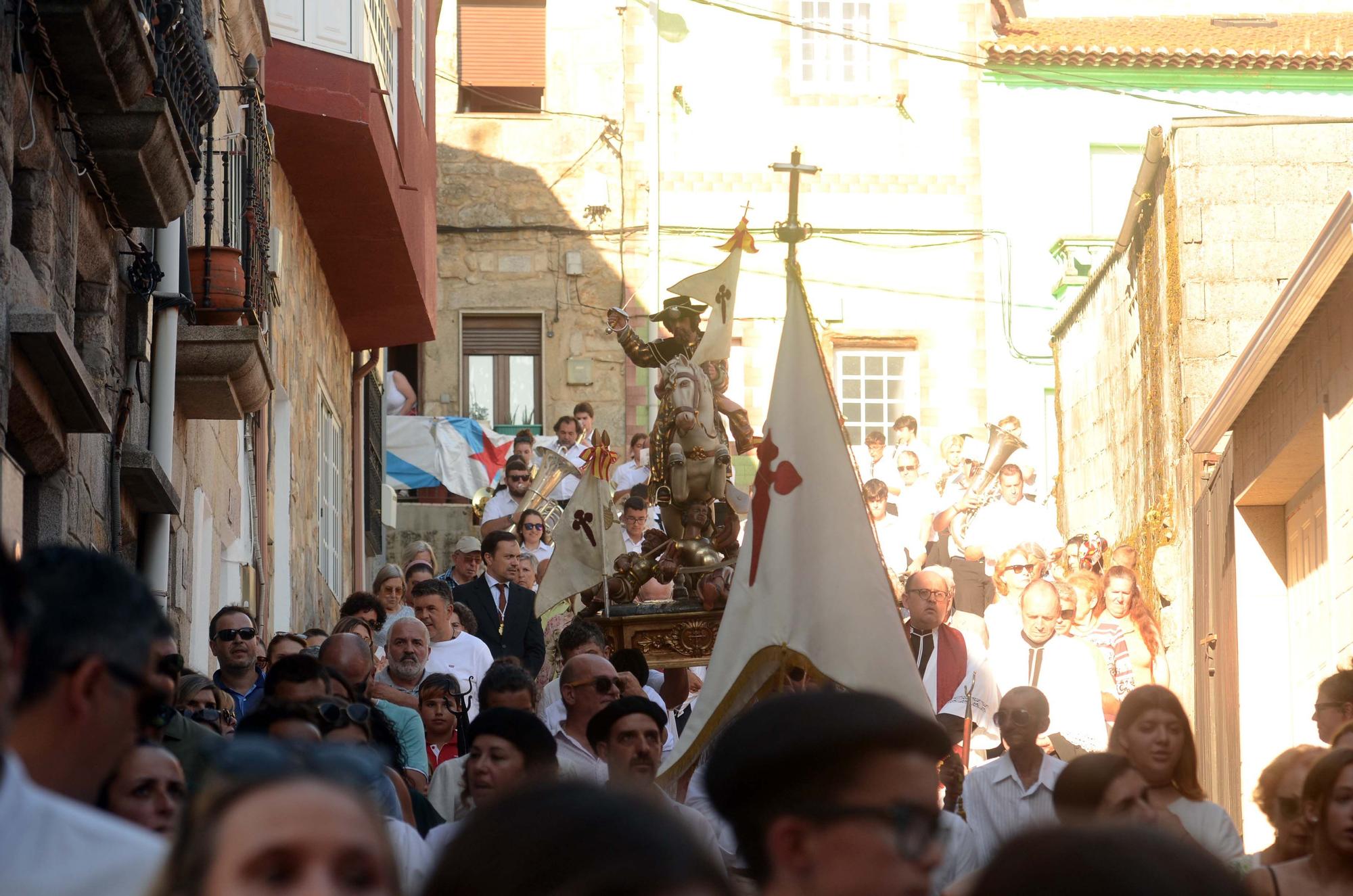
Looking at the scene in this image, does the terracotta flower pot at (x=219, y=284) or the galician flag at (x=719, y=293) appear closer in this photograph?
the terracotta flower pot at (x=219, y=284)

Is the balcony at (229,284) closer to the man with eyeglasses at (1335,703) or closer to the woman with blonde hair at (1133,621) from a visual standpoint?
the woman with blonde hair at (1133,621)

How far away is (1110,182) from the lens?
31.0 m

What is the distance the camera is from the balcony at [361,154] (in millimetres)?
15562

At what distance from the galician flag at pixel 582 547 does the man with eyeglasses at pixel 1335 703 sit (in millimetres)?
4968

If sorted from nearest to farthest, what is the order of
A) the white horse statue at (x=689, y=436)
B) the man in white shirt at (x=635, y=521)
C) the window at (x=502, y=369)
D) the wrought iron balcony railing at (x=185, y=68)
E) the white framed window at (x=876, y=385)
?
the wrought iron balcony railing at (x=185, y=68) → the white horse statue at (x=689, y=436) → the man in white shirt at (x=635, y=521) → the window at (x=502, y=369) → the white framed window at (x=876, y=385)

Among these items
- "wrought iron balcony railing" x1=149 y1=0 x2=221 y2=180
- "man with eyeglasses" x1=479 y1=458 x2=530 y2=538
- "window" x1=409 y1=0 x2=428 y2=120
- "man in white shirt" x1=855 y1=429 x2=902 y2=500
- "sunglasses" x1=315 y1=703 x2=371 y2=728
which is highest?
"window" x1=409 y1=0 x2=428 y2=120

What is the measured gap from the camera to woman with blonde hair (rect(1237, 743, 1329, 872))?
611cm

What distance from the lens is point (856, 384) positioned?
30406 millimetres

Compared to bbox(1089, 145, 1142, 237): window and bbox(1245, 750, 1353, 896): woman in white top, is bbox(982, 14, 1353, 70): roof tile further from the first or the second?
bbox(1245, 750, 1353, 896): woman in white top

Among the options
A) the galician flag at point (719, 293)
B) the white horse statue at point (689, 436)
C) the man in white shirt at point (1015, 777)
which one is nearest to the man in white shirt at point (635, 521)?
the white horse statue at point (689, 436)

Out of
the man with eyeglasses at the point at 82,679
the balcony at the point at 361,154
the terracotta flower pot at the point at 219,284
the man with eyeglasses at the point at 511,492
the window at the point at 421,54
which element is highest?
the window at the point at 421,54

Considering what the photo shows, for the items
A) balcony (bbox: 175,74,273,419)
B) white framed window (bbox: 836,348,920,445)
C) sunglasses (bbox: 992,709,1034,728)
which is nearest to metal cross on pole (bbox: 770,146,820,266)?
sunglasses (bbox: 992,709,1034,728)

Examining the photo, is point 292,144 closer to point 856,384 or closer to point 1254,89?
point 856,384

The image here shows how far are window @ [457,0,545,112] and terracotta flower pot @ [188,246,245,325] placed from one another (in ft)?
62.0
